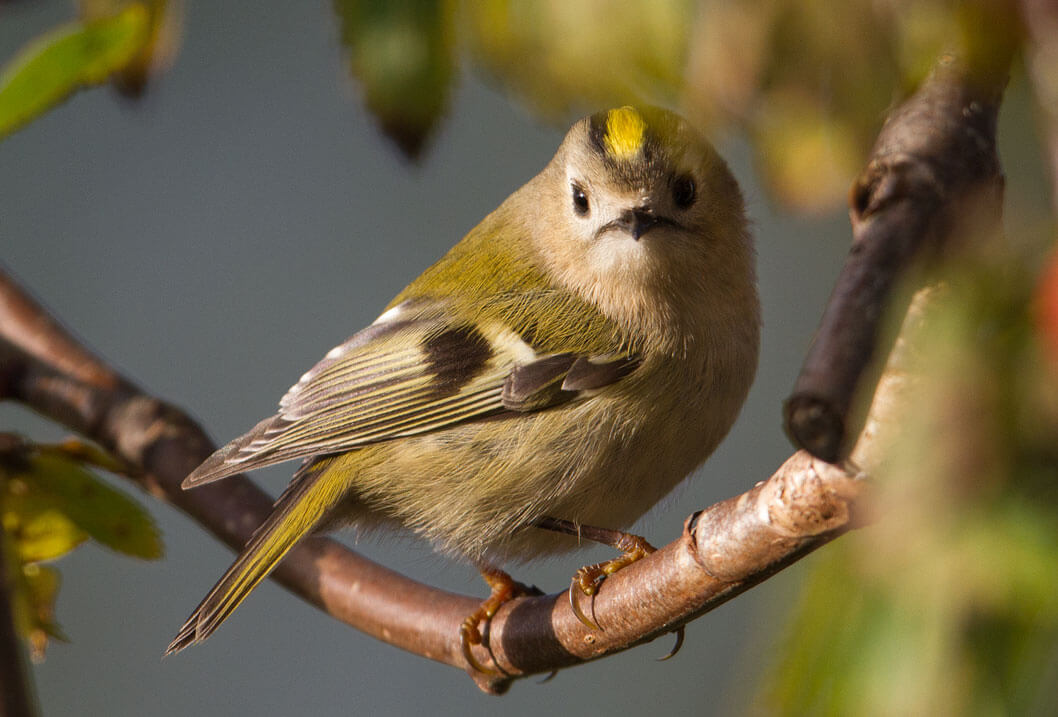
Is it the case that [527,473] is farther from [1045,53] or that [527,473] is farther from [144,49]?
[1045,53]

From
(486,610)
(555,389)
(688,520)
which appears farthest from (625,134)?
(688,520)

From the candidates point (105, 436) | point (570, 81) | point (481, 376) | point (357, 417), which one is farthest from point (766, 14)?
point (105, 436)

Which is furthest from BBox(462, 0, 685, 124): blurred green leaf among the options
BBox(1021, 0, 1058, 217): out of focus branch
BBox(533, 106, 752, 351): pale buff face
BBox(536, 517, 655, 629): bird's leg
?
BBox(533, 106, 752, 351): pale buff face

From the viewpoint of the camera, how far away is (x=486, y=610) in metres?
1.25

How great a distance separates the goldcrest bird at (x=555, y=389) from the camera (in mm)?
1271

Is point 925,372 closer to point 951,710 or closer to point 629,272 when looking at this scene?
point 951,710

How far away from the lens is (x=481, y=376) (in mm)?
1352

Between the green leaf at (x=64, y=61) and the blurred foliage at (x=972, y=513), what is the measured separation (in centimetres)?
55

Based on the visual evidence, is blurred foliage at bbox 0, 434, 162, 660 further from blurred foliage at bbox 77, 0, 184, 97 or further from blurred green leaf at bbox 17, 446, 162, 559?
blurred foliage at bbox 77, 0, 184, 97

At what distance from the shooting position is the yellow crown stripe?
134 centimetres

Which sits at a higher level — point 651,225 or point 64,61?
point 651,225

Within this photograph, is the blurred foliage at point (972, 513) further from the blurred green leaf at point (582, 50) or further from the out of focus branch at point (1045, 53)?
the blurred green leaf at point (582, 50)

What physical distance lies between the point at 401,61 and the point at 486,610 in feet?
2.32

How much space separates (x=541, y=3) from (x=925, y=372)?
0.43 metres
